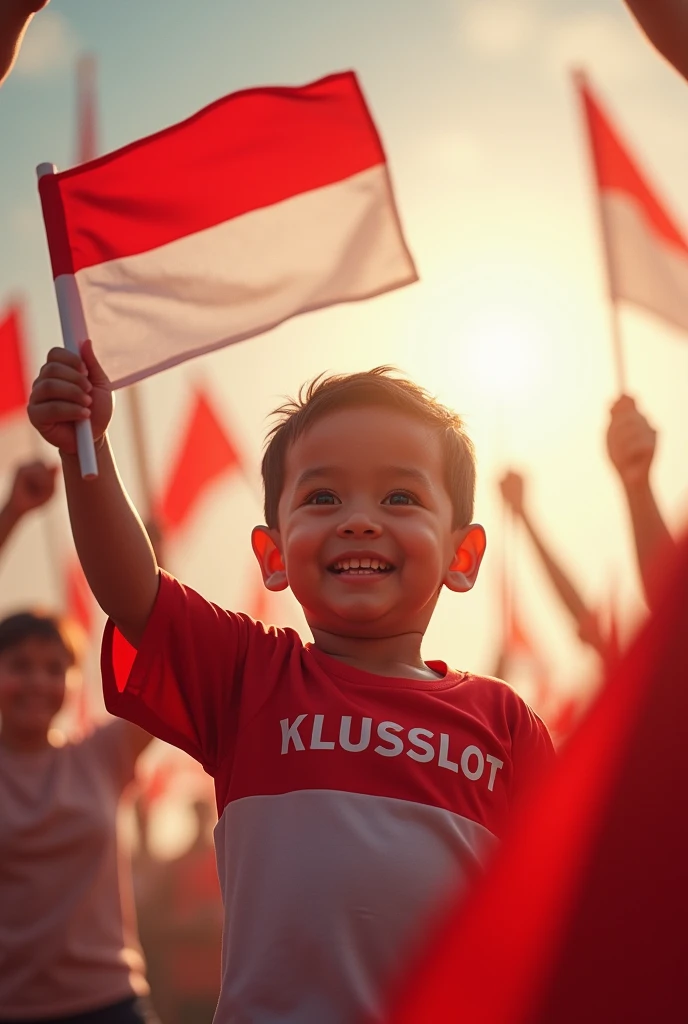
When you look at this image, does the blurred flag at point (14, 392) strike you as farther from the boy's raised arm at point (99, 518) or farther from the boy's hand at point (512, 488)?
the boy's raised arm at point (99, 518)

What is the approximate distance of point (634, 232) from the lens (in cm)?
495

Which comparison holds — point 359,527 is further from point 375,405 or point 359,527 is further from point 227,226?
point 227,226

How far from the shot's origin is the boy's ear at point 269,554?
8.84 ft

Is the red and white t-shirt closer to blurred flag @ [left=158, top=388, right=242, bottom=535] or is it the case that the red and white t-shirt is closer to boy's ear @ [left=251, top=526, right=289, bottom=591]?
boy's ear @ [left=251, top=526, right=289, bottom=591]

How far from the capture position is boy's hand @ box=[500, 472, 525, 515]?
5338 millimetres

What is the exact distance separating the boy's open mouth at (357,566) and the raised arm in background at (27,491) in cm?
220

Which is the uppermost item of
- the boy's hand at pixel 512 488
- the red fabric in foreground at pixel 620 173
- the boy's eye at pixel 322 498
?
the red fabric in foreground at pixel 620 173

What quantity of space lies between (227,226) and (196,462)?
589cm

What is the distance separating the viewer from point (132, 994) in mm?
4461

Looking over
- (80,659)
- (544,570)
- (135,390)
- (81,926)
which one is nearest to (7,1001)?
(81,926)

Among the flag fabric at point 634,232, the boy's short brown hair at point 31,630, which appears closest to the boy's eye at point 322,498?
the flag fabric at point 634,232

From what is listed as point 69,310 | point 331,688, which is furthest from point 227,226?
point 331,688

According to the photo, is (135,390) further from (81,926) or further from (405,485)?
(405,485)

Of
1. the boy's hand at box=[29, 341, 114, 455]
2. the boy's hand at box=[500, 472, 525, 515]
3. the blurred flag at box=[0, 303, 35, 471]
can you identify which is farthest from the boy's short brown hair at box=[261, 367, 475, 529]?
the blurred flag at box=[0, 303, 35, 471]
